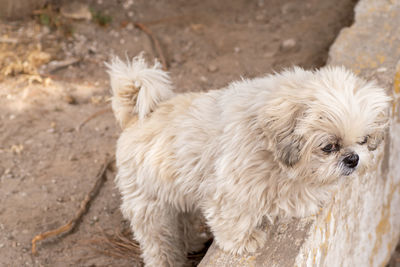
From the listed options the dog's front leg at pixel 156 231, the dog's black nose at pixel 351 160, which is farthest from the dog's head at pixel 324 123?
the dog's front leg at pixel 156 231

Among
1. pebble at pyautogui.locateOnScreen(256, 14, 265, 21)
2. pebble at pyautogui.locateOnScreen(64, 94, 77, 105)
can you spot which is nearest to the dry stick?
pebble at pyautogui.locateOnScreen(64, 94, 77, 105)

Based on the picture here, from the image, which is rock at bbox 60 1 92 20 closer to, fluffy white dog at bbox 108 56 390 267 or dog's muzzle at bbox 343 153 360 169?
fluffy white dog at bbox 108 56 390 267

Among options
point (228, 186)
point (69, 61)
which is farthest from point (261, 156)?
point (69, 61)

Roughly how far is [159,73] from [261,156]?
967 mm

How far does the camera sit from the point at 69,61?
214 inches

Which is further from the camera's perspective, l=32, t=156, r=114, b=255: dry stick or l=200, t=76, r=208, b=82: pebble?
l=200, t=76, r=208, b=82: pebble

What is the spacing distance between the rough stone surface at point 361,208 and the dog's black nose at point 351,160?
511 mm

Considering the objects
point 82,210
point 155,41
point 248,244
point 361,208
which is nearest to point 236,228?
point 248,244

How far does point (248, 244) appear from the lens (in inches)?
109

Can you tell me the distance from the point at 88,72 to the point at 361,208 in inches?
128

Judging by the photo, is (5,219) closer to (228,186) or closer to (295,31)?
(228,186)

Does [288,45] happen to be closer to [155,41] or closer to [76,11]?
[155,41]

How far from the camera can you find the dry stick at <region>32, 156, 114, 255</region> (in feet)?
12.3

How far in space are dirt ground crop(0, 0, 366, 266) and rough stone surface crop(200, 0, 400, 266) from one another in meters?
0.94
